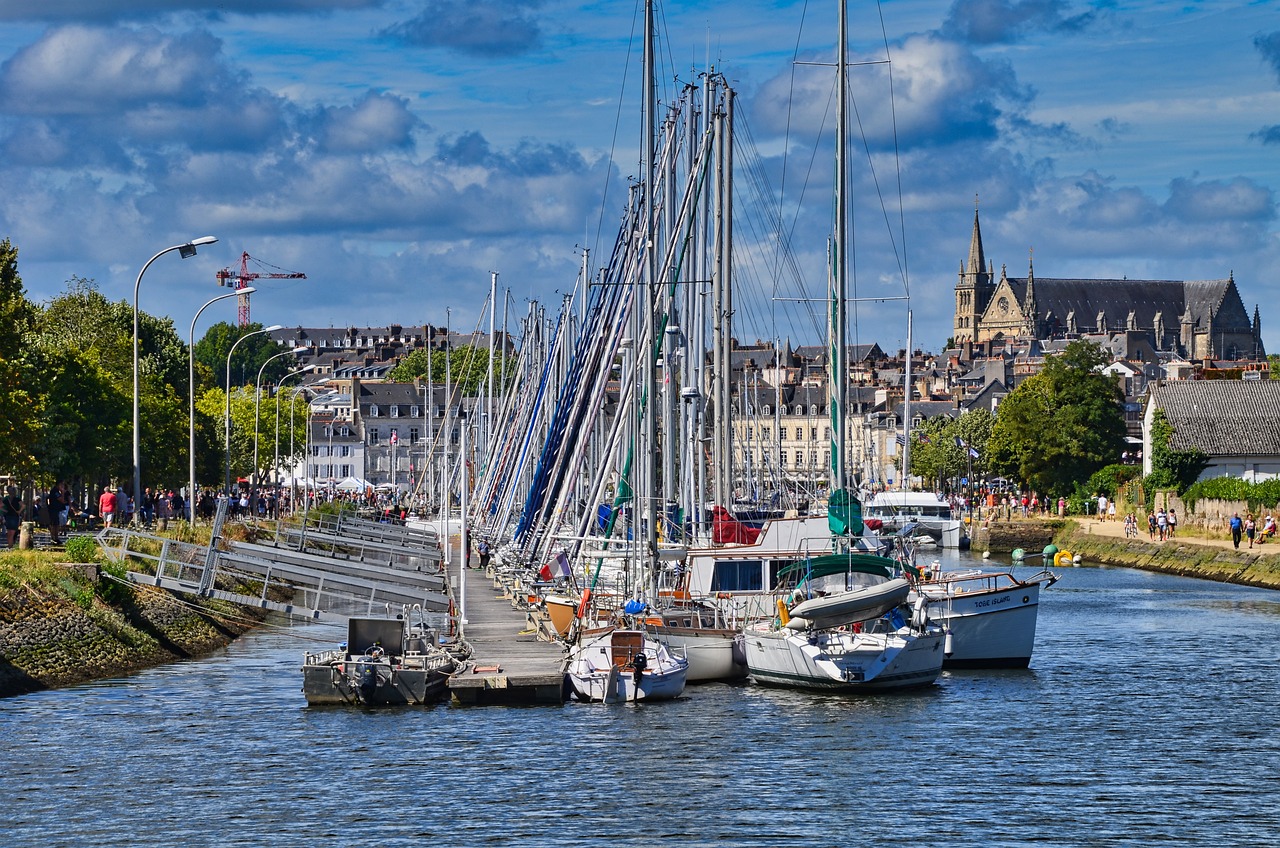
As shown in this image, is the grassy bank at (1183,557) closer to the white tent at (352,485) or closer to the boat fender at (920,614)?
the boat fender at (920,614)

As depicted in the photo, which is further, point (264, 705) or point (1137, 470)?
point (1137, 470)

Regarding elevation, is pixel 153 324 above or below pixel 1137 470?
above

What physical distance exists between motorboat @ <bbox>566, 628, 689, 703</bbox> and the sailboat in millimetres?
2408

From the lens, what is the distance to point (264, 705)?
3734cm

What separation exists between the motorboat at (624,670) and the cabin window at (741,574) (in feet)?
17.4

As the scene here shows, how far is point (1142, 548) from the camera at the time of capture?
291 feet

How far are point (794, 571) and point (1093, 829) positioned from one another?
16033 millimetres

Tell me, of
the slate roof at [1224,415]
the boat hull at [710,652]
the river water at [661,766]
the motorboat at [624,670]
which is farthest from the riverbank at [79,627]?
the slate roof at [1224,415]

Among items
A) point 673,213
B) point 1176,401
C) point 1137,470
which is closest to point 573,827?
point 673,213

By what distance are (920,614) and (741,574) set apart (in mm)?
5061

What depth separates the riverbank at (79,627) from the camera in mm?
38844

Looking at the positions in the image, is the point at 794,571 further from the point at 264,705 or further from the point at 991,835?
the point at 991,835

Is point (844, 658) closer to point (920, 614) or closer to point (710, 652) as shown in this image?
point (920, 614)

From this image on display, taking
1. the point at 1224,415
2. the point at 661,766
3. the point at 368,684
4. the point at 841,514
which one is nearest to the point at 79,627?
the point at 368,684
